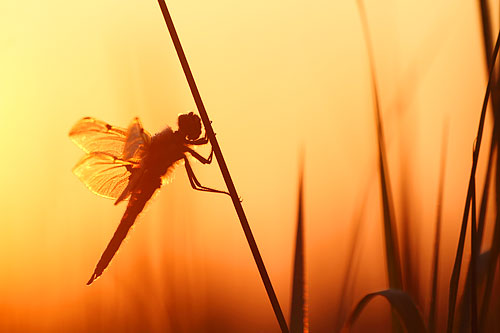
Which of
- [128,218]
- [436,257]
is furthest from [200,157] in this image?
[436,257]

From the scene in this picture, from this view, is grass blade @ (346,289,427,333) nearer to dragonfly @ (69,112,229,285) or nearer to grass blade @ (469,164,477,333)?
grass blade @ (469,164,477,333)

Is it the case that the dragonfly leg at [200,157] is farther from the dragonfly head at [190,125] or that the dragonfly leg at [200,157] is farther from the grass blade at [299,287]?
the grass blade at [299,287]

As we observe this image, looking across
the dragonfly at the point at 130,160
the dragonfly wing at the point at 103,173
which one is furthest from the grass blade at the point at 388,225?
the dragonfly wing at the point at 103,173

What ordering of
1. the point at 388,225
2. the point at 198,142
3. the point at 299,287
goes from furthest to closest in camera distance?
1. the point at 198,142
2. the point at 388,225
3. the point at 299,287

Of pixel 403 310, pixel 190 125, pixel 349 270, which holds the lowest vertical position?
pixel 349 270

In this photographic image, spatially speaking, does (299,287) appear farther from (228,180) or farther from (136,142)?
(136,142)

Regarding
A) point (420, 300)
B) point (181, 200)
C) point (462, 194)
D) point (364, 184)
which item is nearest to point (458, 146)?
point (462, 194)

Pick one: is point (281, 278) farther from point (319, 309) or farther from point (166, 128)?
point (166, 128)
